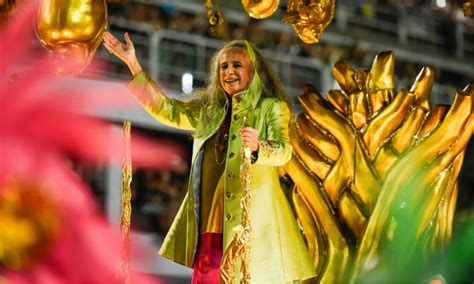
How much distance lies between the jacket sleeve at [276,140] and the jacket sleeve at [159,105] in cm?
28

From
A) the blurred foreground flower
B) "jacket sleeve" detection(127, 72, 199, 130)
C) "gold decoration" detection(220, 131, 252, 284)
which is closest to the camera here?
"gold decoration" detection(220, 131, 252, 284)

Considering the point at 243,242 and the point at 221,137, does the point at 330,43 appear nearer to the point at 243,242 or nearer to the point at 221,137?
the point at 221,137

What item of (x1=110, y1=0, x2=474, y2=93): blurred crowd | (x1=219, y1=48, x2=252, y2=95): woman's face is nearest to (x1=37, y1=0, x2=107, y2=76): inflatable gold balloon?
(x1=219, y1=48, x2=252, y2=95): woman's face

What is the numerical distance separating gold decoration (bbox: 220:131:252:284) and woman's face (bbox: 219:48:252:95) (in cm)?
43

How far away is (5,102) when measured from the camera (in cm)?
571

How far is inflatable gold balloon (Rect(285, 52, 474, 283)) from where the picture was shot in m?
4.10

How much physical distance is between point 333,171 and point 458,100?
0.50m

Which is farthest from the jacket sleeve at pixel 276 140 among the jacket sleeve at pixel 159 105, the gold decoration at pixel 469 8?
the gold decoration at pixel 469 8

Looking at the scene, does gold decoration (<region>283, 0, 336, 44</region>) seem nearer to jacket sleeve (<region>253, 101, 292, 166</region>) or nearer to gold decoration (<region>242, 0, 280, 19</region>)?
gold decoration (<region>242, 0, 280, 19</region>)

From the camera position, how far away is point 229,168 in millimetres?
3826

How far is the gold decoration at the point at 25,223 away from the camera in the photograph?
506 cm

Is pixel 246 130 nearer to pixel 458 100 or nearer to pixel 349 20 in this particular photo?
pixel 458 100

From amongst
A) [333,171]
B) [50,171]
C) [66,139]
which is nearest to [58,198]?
[50,171]

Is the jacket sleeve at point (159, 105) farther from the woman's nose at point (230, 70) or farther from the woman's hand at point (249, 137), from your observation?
the woman's hand at point (249, 137)
